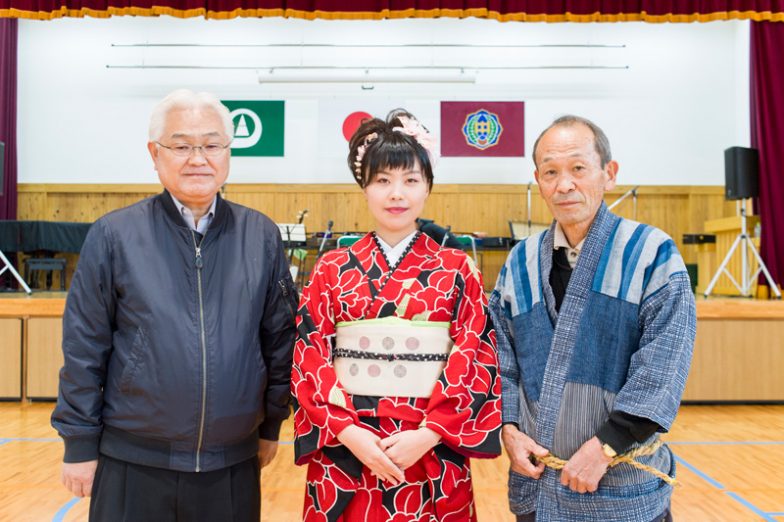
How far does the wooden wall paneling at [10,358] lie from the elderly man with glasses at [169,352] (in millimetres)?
3876

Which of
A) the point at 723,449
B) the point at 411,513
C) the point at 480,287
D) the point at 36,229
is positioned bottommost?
the point at 723,449

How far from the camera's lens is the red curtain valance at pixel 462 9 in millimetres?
5223

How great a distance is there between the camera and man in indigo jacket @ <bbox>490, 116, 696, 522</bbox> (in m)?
1.21

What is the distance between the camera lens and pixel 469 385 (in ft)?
4.27

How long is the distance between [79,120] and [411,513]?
9432mm

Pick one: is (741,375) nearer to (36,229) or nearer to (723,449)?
(723,449)

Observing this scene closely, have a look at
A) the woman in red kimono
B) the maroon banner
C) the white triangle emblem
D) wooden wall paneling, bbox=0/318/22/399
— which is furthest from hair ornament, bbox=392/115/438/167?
the white triangle emblem

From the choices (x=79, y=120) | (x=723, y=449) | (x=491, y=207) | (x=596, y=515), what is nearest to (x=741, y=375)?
(x=723, y=449)

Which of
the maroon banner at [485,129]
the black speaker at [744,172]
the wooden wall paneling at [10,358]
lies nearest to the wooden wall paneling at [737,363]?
the black speaker at [744,172]

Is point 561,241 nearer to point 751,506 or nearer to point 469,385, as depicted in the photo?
point 469,385

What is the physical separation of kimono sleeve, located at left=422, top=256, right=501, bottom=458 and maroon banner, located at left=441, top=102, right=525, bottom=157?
743cm

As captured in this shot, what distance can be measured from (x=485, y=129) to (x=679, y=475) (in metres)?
6.35

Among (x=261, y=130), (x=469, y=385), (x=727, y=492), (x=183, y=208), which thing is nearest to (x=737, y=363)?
(x=727, y=492)

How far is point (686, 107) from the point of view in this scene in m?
8.76
